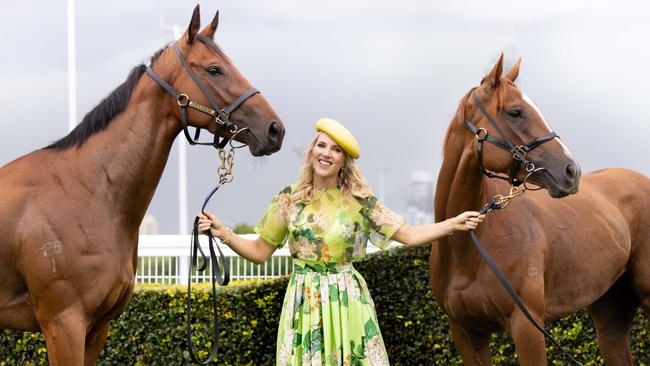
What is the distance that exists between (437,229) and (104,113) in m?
1.78

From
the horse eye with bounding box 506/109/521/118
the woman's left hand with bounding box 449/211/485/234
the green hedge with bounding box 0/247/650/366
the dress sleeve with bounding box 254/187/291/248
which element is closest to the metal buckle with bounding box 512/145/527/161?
the horse eye with bounding box 506/109/521/118

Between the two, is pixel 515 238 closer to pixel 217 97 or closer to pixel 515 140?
pixel 515 140

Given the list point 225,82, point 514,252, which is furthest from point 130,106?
point 514,252

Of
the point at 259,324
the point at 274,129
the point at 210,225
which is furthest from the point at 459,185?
the point at 259,324

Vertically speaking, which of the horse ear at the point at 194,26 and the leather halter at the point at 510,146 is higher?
the horse ear at the point at 194,26

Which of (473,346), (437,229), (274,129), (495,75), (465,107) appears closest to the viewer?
(274,129)

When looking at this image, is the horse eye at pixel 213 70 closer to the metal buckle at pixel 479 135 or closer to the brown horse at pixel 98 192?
the brown horse at pixel 98 192

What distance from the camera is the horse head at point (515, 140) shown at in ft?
14.3

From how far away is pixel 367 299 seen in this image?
4422 mm

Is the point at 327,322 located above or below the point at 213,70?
below

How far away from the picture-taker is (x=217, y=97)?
4109 mm

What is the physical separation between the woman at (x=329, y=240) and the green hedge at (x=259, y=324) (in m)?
1.98

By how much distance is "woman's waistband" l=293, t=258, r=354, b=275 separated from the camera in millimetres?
4383

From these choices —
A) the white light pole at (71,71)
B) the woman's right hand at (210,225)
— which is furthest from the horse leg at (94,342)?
the white light pole at (71,71)
